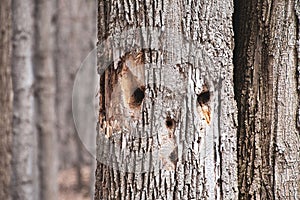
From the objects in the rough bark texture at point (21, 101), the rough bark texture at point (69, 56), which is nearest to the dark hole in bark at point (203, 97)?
the rough bark texture at point (21, 101)

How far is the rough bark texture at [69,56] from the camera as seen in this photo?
10.0m

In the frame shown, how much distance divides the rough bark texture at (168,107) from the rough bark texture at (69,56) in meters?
7.91

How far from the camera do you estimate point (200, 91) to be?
6.92 ft

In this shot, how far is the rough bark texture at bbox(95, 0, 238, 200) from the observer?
2.08m

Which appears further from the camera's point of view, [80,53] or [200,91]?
[80,53]

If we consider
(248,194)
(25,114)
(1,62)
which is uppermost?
(1,62)

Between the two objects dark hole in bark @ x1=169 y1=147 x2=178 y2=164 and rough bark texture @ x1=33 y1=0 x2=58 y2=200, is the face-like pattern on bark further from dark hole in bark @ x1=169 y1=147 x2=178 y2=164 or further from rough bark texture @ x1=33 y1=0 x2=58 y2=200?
rough bark texture @ x1=33 y1=0 x2=58 y2=200

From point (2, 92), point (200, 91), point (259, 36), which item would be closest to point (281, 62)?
point (259, 36)

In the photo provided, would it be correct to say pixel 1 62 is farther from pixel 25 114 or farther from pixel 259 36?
pixel 259 36

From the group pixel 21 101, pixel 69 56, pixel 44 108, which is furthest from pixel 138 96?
pixel 69 56

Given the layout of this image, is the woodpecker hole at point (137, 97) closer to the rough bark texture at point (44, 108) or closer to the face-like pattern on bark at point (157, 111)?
the face-like pattern on bark at point (157, 111)

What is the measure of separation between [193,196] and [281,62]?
59 cm

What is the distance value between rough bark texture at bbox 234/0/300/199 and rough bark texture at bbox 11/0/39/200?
278 centimetres

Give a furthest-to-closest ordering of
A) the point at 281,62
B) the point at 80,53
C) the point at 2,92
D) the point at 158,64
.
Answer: the point at 80,53
the point at 2,92
the point at 281,62
the point at 158,64
